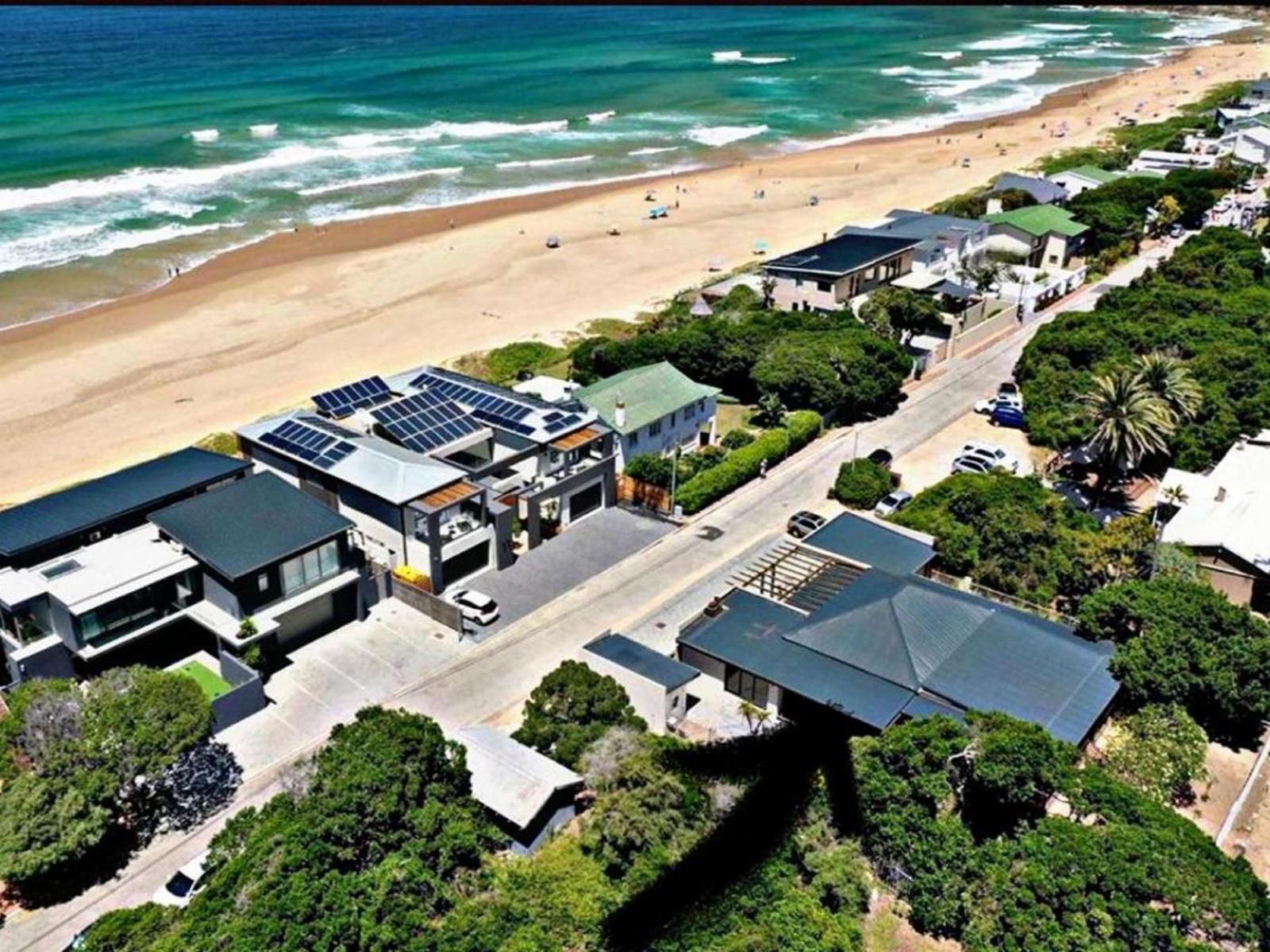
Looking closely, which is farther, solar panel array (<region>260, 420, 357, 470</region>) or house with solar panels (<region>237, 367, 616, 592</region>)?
solar panel array (<region>260, 420, 357, 470</region>)

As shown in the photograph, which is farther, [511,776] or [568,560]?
[568,560]

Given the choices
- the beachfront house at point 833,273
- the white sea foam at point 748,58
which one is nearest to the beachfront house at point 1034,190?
the beachfront house at point 833,273

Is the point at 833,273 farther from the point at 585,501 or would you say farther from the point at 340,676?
the point at 340,676

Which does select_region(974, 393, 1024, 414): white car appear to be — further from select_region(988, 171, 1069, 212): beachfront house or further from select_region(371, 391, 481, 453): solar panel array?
select_region(988, 171, 1069, 212): beachfront house

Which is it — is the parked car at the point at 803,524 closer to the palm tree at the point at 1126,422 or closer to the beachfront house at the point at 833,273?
the palm tree at the point at 1126,422

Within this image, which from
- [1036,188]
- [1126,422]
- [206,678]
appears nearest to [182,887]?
[206,678]

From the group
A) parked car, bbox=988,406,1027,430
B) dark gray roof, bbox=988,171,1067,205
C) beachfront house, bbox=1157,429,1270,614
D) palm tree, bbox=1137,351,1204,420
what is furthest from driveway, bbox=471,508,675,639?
dark gray roof, bbox=988,171,1067,205

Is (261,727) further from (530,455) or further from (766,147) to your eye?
(766,147)
